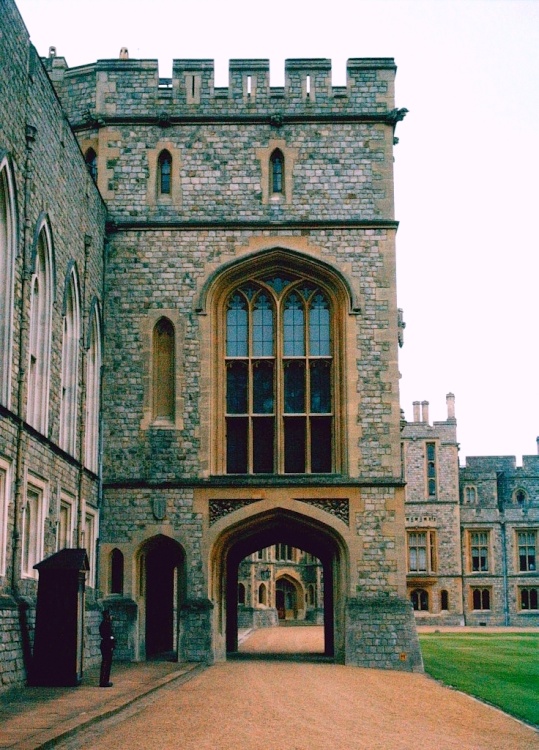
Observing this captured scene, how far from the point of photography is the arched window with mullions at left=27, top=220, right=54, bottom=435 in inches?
787

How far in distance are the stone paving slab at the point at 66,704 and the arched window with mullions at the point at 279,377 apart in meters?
5.80

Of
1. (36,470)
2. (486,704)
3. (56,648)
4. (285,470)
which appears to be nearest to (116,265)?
(285,470)

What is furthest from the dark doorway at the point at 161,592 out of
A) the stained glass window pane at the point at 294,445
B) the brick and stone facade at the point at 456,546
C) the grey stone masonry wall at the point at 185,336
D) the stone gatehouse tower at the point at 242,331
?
the brick and stone facade at the point at 456,546

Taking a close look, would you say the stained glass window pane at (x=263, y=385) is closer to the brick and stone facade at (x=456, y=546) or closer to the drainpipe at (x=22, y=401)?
the drainpipe at (x=22, y=401)

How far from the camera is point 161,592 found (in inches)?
1133

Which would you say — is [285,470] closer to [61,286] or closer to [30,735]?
[61,286]

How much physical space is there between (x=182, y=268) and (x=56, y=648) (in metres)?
10.3

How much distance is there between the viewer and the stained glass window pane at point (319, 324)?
26094mm

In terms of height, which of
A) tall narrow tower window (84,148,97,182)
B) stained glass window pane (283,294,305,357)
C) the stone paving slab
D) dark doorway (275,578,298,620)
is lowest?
the stone paving slab

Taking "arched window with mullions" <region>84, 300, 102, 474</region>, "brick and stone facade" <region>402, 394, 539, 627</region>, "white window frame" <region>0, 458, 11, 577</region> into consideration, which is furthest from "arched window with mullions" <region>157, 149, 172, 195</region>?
"brick and stone facade" <region>402, 394, 539, 627</region>

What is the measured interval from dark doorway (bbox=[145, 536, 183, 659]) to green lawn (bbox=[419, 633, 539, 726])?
5847 mm

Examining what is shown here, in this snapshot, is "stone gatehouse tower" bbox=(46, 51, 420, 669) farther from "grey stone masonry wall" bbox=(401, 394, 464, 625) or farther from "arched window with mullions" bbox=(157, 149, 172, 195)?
"grey stone masonry wall" bbox=(401, 394, 464, 625)

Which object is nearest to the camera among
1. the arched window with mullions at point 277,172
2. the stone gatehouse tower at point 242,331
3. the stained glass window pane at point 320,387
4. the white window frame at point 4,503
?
the white window frame at point 4,503

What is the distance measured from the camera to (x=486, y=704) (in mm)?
16719
